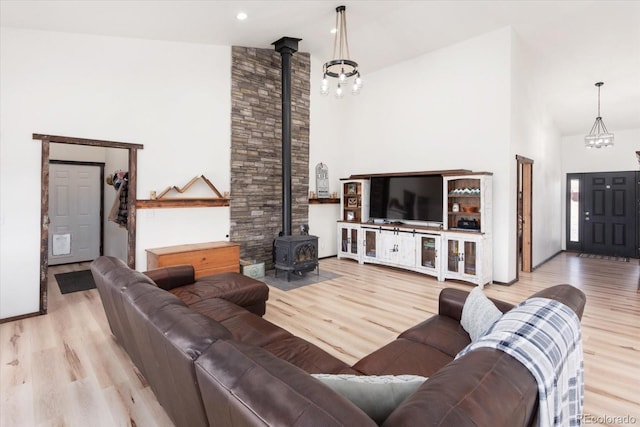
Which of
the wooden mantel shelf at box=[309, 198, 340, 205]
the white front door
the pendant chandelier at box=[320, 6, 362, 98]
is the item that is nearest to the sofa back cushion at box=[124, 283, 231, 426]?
the pendant chandelier at box=[320, 6, 362, 98]

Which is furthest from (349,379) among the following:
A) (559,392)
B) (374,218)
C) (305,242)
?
(374,218)

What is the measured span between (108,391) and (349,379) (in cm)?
204

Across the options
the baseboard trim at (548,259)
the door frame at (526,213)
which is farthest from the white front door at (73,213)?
the baseboard trim at (548,259)

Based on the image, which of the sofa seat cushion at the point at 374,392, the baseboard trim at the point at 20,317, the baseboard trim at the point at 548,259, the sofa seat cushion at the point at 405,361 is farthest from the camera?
the baseboard trim at the point at 548,259

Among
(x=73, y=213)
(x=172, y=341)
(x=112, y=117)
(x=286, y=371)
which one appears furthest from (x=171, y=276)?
(x=73, y=213)

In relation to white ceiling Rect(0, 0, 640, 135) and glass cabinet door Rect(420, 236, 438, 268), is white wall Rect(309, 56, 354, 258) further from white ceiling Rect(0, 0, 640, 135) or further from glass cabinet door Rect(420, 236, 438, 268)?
glass cabinet door Rect(420, 236, 438, 268)

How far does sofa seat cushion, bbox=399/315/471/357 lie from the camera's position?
6.52 ft

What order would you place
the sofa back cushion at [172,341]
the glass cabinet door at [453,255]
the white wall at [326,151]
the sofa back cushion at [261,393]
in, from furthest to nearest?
the white wall at [326,151] < the glass cabinet door at [453,255] < the sofa back cushion at [172,341] < the sofa back cushion at [261,393]

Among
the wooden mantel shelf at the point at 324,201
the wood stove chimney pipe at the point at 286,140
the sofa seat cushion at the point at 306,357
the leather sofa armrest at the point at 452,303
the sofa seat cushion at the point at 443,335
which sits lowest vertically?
the sofa seat cushion at the point at 306,357

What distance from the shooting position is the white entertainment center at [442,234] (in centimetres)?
495

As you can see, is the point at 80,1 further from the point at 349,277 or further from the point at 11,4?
the point at 349,277

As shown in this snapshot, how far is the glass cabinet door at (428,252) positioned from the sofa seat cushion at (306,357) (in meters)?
3.80

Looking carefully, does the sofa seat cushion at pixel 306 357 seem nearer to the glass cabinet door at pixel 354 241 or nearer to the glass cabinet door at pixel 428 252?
the glass cabinet door at pixel 428 252

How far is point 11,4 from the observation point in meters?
3.23
